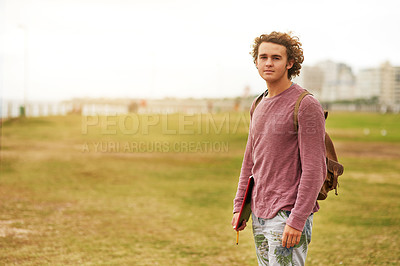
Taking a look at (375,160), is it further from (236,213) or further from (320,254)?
(236,213)

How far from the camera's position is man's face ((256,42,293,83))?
2441mm

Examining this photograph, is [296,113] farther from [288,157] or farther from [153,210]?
[153,210]

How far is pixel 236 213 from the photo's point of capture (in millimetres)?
2738

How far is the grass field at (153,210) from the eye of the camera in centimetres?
567

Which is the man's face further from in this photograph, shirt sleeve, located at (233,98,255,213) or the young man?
shirt sleeve, located at (233,98,255,213)

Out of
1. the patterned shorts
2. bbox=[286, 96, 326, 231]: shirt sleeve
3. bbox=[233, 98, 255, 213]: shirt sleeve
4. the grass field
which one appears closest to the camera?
bbox=[286, 96, 326, 231]: shirt sleeve

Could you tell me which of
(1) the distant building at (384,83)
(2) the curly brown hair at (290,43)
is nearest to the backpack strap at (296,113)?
(2) the curly brown hair at (290,43)

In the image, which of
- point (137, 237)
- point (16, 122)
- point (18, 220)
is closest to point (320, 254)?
point (137, 237)

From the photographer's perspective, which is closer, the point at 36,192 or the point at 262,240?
the point at 262,240

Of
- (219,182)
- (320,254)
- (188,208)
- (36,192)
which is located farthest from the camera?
(219,182)

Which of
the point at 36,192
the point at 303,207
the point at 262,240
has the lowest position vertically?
the point at 36,192

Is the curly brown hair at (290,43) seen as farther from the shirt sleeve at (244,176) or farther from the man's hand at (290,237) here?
the man's hand at (290,237)

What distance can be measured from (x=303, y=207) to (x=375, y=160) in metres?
15.2

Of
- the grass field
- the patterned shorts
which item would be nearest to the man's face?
the patterned shorts
